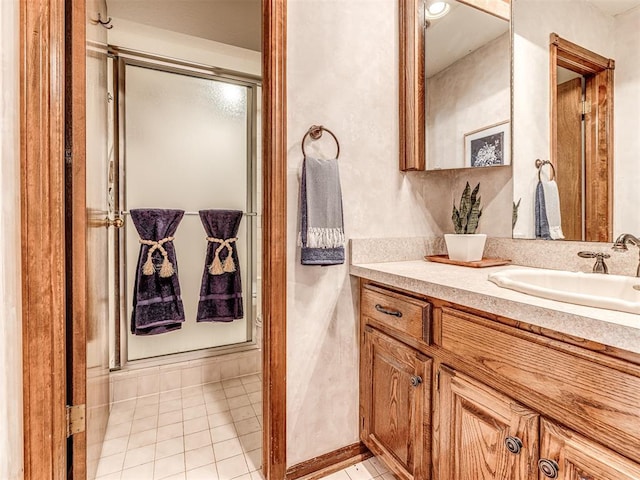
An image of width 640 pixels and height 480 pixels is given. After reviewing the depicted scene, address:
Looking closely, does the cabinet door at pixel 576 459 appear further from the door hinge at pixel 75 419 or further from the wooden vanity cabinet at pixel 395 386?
the door hinge at pixel 75 419

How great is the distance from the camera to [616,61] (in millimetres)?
1117

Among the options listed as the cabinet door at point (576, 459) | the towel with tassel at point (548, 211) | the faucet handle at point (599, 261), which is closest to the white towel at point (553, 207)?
the towel with tassel at point (548, 211)

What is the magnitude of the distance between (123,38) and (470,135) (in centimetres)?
205

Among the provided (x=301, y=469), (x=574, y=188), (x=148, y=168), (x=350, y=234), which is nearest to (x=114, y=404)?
(x=301, y=469)

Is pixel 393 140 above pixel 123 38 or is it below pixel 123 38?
below

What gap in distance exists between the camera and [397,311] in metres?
1.20

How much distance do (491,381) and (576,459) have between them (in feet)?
0.71

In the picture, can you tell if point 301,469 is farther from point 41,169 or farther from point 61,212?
point 41,169

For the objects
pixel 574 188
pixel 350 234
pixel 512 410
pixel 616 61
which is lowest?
pixel 512 410

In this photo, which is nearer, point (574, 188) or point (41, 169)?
point (41, 169)

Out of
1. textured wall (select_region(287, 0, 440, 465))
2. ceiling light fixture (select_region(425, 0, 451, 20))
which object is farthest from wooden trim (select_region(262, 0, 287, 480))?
ceiling light fixture (select_region(425, 0, 451, 20))

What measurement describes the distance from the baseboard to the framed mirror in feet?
4.24

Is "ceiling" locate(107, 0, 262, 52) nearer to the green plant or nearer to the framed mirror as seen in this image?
the framed mirror

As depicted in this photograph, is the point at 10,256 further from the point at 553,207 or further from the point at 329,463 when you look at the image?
the point at 553,207
